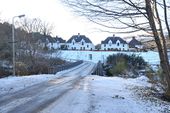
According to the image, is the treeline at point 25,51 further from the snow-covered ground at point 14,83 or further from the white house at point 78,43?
the white house at point 78,43

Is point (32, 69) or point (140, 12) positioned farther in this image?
point (32, 69)

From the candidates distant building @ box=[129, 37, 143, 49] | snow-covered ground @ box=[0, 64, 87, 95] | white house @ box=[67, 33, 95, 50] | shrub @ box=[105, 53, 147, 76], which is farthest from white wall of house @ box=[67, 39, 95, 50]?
distant building @ box=[129, 37, 143, 49]

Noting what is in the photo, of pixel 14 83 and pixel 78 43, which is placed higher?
pixel 78 43

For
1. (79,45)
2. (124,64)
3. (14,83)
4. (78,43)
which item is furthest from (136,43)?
(79,45)

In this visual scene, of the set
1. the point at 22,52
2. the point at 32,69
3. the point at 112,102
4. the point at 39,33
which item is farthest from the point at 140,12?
the point at 39,33

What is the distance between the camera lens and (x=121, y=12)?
19.1 meters

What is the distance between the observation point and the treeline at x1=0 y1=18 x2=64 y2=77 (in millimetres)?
60094

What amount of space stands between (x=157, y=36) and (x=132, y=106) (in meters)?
3.96

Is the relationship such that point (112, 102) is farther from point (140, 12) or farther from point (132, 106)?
point (140, 12)

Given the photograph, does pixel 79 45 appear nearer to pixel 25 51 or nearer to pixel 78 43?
pixel 78 43

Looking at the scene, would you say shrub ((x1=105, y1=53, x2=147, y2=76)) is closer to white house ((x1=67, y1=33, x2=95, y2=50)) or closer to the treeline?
the treeline

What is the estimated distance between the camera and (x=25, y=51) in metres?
78.6

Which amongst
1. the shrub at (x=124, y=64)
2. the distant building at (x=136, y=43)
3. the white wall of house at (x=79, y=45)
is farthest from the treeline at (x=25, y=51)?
the white wall of house at (x=79, y=45)

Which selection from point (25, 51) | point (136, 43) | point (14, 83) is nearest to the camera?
point (136, 43)
